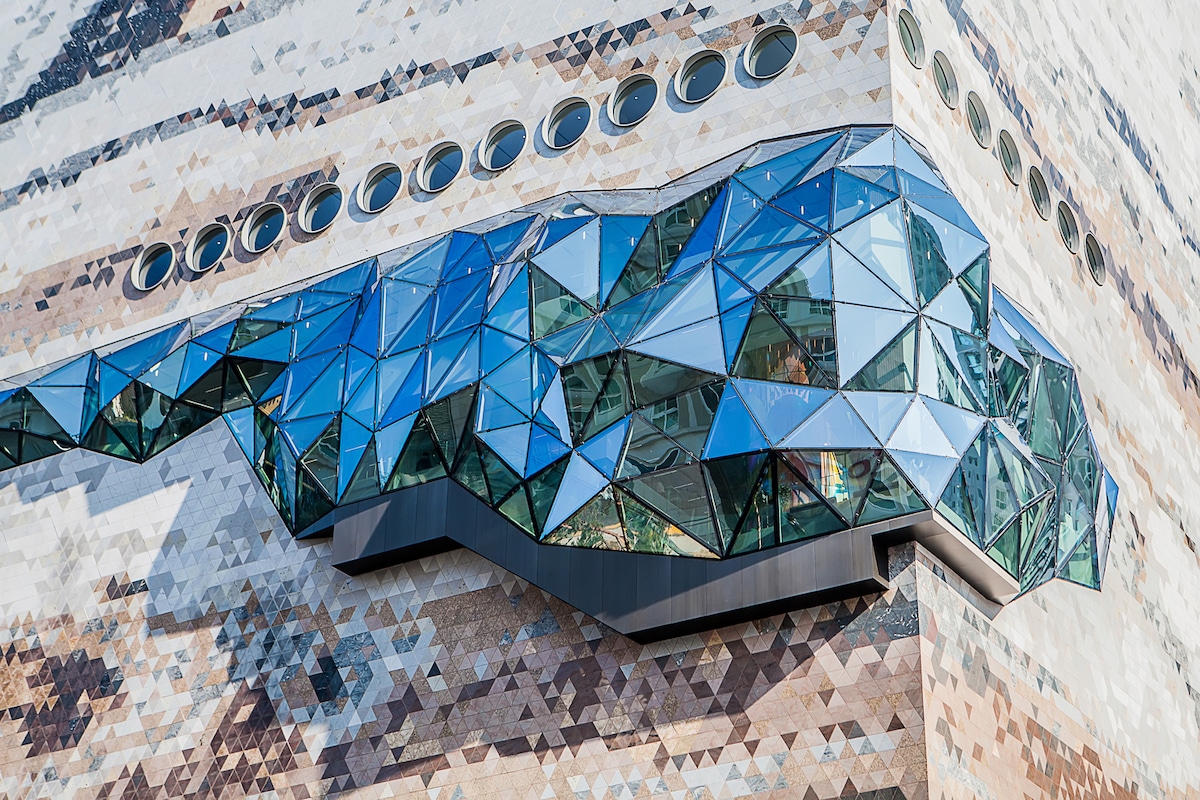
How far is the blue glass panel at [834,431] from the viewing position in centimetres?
1368

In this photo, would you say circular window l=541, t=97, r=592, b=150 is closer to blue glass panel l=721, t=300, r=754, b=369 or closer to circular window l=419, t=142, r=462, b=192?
circular window l=419, t=142, r=462, b=192

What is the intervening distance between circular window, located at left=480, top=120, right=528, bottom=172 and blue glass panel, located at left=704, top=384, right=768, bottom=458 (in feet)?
16.2

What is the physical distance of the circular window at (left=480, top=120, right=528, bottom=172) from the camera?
57.8 ft

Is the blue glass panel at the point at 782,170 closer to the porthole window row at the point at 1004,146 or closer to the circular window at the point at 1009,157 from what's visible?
the porthole window row at the point at 1004,146

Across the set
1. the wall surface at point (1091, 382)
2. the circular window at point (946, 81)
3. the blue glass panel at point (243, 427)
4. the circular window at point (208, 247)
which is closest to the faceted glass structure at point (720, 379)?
the blue glass panel at point (243, 427)

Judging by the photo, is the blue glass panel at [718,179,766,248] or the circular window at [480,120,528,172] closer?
the blue glass panel at [718,179,766,248]

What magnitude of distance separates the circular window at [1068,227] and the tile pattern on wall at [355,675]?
6.39 meters

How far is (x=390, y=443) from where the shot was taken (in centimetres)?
1591

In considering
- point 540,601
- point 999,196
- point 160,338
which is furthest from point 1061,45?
point 160,338

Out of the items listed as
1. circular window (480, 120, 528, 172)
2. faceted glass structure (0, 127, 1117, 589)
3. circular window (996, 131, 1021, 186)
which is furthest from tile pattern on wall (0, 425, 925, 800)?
circular window (996, 131, 1021, 186)

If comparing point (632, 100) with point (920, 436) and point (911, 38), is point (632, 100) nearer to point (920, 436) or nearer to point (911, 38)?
point (911, 38)

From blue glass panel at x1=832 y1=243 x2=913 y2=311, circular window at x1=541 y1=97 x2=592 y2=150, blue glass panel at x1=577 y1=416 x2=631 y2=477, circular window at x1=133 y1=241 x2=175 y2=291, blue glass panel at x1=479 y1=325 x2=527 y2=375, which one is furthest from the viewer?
circular window at x1=133 y1=241 x2=175 y2=291

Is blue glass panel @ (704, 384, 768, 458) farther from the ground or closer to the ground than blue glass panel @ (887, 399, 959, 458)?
farther from the ground

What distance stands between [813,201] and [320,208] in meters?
6.93
